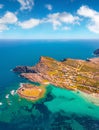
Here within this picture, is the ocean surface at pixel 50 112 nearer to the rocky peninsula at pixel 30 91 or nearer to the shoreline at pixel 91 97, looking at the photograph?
the shoreline at pixel 91 97

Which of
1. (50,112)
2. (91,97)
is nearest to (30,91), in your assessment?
(50,112)

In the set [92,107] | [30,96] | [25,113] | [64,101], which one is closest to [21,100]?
[30,96]

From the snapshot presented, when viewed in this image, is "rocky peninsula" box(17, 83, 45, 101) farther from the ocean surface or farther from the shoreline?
the shoreline

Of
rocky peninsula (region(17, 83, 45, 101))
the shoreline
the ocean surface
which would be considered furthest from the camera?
rocky peninsula (region(17, 83, 45, 101))

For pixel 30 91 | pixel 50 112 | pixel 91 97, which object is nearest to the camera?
pixel 50 112

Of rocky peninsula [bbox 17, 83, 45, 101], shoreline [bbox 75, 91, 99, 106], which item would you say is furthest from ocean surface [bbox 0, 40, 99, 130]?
rocky peninsula [bbox 17, 83, 45, 101]

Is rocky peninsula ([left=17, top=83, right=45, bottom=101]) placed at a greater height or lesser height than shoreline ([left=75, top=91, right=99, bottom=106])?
greater

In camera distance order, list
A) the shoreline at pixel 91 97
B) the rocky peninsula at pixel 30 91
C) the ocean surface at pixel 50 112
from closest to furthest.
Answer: the ocean surface at pixel 50 112, the shoreline at pixel 91 97, the rocky peninsula at pixel 30 91

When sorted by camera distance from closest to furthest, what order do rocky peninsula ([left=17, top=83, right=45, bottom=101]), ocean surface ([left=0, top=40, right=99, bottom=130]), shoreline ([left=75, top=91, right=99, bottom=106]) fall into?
ocean surface ([left=0, top=40, right=99, bottom=130]) < shoreline ([left=75, top=91, right=99, bottom=106]) < rocky peninsula ([left=17, top=83, right=45, bottom=101])

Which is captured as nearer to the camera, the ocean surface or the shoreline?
the ocean surface

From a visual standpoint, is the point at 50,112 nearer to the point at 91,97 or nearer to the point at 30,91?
the point at 30,91

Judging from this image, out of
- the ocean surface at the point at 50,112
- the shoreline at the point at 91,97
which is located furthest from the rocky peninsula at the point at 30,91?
the shoreline at the point at 91,97

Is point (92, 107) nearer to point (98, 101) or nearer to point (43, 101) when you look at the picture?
point (98, 101)
